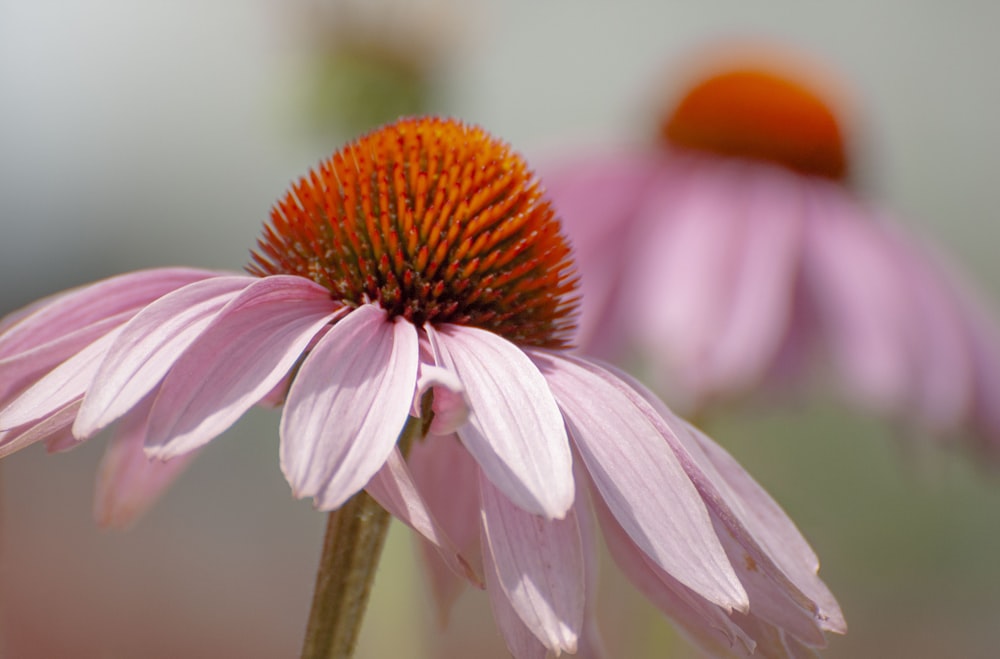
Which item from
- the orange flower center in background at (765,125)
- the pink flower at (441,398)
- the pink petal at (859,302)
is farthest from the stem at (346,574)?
the orange flower center in background at (765,125)

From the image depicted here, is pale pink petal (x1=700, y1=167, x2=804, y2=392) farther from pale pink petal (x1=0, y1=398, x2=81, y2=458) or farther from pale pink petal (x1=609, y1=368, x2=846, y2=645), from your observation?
pale pink petal (x1=0, y1=398, x2=81, y2=458)

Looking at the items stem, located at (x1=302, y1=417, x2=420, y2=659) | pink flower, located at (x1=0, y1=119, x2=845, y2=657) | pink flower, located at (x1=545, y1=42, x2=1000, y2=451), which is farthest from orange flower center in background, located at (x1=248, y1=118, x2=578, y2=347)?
pink flower, located at (x1=545, y1=42, x2=1000, y2=451)

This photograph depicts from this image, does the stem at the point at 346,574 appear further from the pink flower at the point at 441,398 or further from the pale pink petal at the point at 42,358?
the pale pink petal at the point at 42,358

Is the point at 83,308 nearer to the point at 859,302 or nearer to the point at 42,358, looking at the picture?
the point at 42,358

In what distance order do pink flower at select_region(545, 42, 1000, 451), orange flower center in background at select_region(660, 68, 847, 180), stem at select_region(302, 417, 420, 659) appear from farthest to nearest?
orange flower center in background at select_region(660, 68, 847, 180) < pink flower at select_region(545, 42, 1000, 451) < stem at select_region(302, 417, 420, 659)

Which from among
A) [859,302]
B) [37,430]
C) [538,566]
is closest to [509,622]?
[538,566]

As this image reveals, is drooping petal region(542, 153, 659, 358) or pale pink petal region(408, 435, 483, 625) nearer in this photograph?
pale pink petal region(408, 435, 483, 625)

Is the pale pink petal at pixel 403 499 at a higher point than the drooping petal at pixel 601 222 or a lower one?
higher

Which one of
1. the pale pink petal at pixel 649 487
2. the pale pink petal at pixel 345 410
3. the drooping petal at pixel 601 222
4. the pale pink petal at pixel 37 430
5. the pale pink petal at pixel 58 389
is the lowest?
the drooping petal at pixel 601 222
